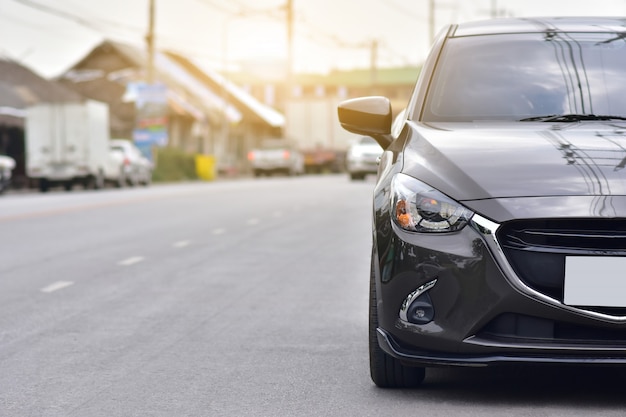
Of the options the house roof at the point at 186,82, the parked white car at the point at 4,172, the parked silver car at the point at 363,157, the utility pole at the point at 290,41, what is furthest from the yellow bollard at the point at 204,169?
the parked white car at the point at 4,172

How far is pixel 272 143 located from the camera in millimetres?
51656

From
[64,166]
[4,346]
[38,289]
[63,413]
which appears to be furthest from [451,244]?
[64,166]

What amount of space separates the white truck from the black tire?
1190 inches

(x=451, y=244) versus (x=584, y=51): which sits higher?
(x=584, y=51)

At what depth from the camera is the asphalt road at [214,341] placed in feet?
15.1

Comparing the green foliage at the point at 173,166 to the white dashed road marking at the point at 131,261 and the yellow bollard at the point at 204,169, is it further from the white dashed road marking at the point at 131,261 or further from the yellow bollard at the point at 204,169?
the white dashed road marking at the point at 131,261

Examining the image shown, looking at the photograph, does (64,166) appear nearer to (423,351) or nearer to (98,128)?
(98,128)

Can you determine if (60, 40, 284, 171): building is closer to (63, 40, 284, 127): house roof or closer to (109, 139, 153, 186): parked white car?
(63, 40, 284, 127): house roof

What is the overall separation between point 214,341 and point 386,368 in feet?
5.73

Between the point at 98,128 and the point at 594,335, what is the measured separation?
3212cm

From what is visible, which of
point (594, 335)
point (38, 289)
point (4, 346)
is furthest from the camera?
point (38, 289)

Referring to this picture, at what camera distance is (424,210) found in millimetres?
4383

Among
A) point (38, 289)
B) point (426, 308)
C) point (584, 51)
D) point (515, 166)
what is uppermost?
point (584, 51)

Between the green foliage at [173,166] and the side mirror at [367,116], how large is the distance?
40.7 meters
